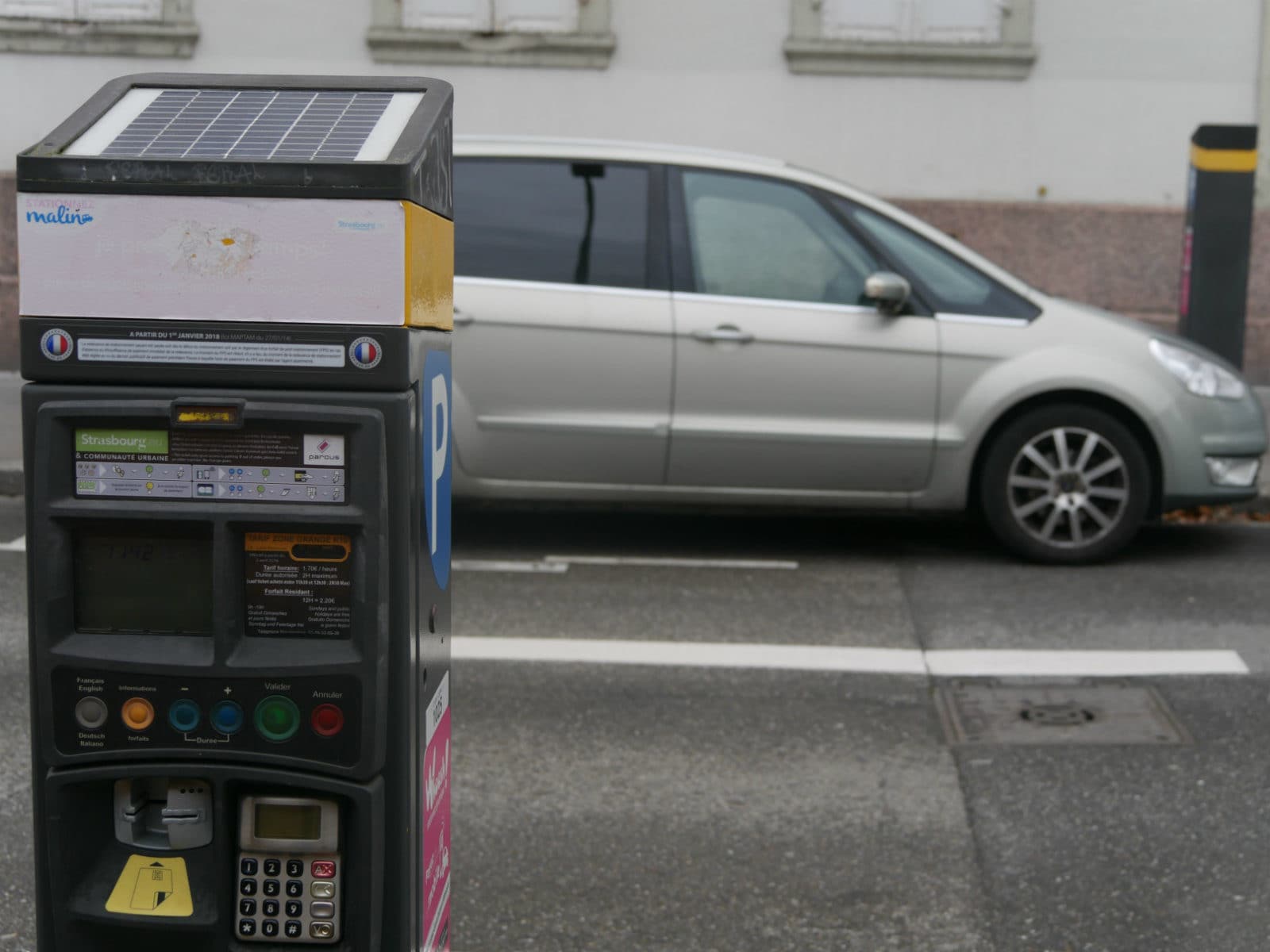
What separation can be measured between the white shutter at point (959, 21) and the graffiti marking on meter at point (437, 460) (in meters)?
11.4

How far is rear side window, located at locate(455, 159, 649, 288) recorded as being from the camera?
7301 millimetres

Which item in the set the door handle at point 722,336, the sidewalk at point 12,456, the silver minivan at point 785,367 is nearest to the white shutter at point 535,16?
the sidewalk at point 12,456

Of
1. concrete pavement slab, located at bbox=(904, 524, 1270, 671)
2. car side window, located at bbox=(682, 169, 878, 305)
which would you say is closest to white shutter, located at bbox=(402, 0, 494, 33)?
car side window, located at bbox=(682, 169, 878, 305)

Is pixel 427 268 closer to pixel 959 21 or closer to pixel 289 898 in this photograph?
pixel 289 898

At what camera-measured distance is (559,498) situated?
7.39 m

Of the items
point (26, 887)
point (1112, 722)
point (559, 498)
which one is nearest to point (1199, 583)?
Result: point (1112, 722)

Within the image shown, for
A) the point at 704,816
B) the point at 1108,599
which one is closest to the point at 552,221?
the point at 1108,599

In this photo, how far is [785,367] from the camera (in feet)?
23.6

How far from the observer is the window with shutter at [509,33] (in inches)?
518

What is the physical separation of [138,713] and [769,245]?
5.47 metres

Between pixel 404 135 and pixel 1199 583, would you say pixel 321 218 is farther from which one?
pixel 1199 583

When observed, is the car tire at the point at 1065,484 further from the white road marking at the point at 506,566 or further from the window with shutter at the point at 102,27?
the window with shutter at the point at 102,27

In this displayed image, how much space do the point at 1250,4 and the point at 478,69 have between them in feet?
19.2

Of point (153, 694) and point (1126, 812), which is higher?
point (153, 694)
